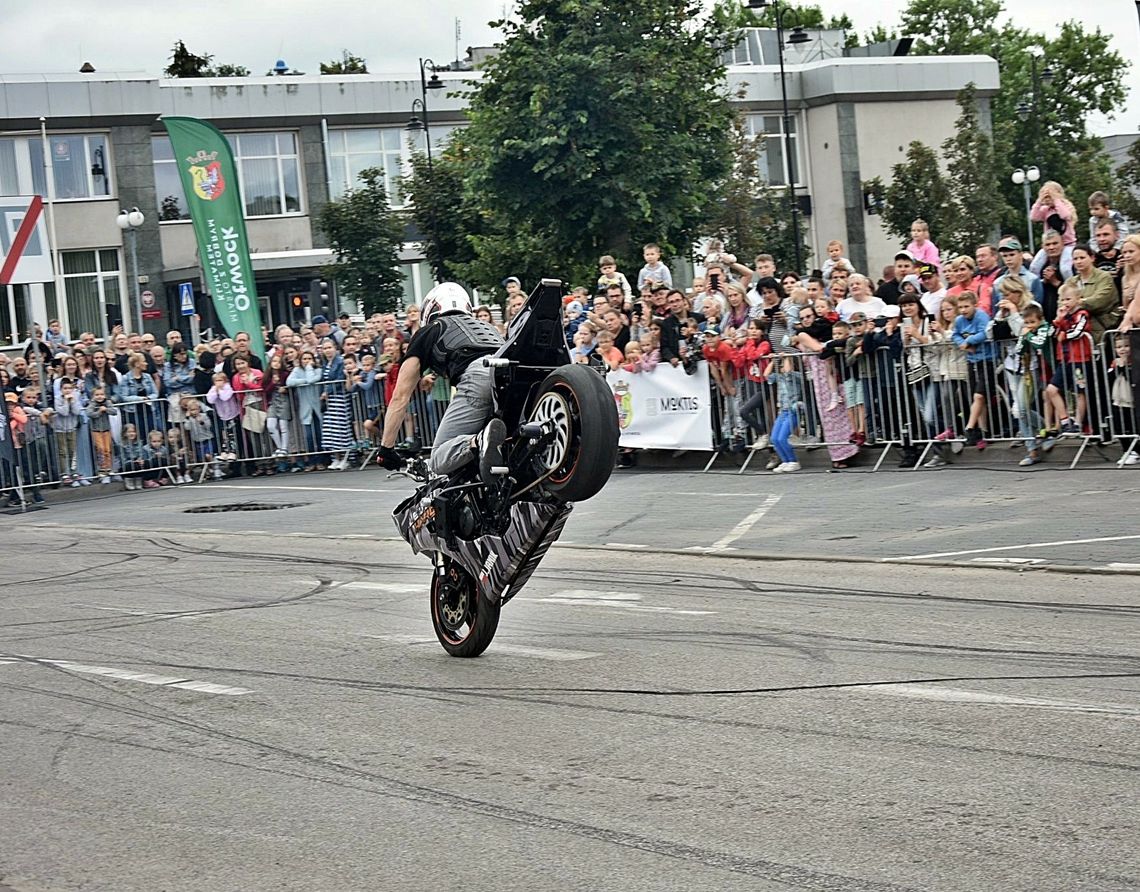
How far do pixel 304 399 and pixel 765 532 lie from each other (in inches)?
521

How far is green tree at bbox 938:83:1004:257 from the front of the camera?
5569cm

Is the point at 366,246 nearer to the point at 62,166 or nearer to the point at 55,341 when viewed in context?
the point at 62,166

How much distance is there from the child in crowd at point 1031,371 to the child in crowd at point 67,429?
14.3 meters

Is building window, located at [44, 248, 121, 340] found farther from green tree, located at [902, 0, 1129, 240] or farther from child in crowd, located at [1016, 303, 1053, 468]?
green tree, located at [902, 0, 1129, 240]

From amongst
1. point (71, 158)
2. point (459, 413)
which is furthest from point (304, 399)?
point (71, 158)

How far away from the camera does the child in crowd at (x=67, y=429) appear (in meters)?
25.0

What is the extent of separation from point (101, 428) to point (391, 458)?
17.4 meters

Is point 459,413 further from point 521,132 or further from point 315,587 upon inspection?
point 521,132

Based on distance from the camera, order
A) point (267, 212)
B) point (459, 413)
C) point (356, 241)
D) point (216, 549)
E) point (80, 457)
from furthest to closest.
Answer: point (267, 212)
point (356, 241)
point (80, 457)
point (216, 549)
point (459, 413)

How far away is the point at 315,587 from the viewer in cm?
1246

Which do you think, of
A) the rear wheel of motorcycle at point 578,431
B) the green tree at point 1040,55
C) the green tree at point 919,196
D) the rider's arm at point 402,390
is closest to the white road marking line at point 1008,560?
the rear wheel of motorcycle at point 578,431

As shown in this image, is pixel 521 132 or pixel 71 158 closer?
pixel 521 132

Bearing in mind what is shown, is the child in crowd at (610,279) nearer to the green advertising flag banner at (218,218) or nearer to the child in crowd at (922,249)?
the child in crowd at (922,249)

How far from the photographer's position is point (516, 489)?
859 centimetres
